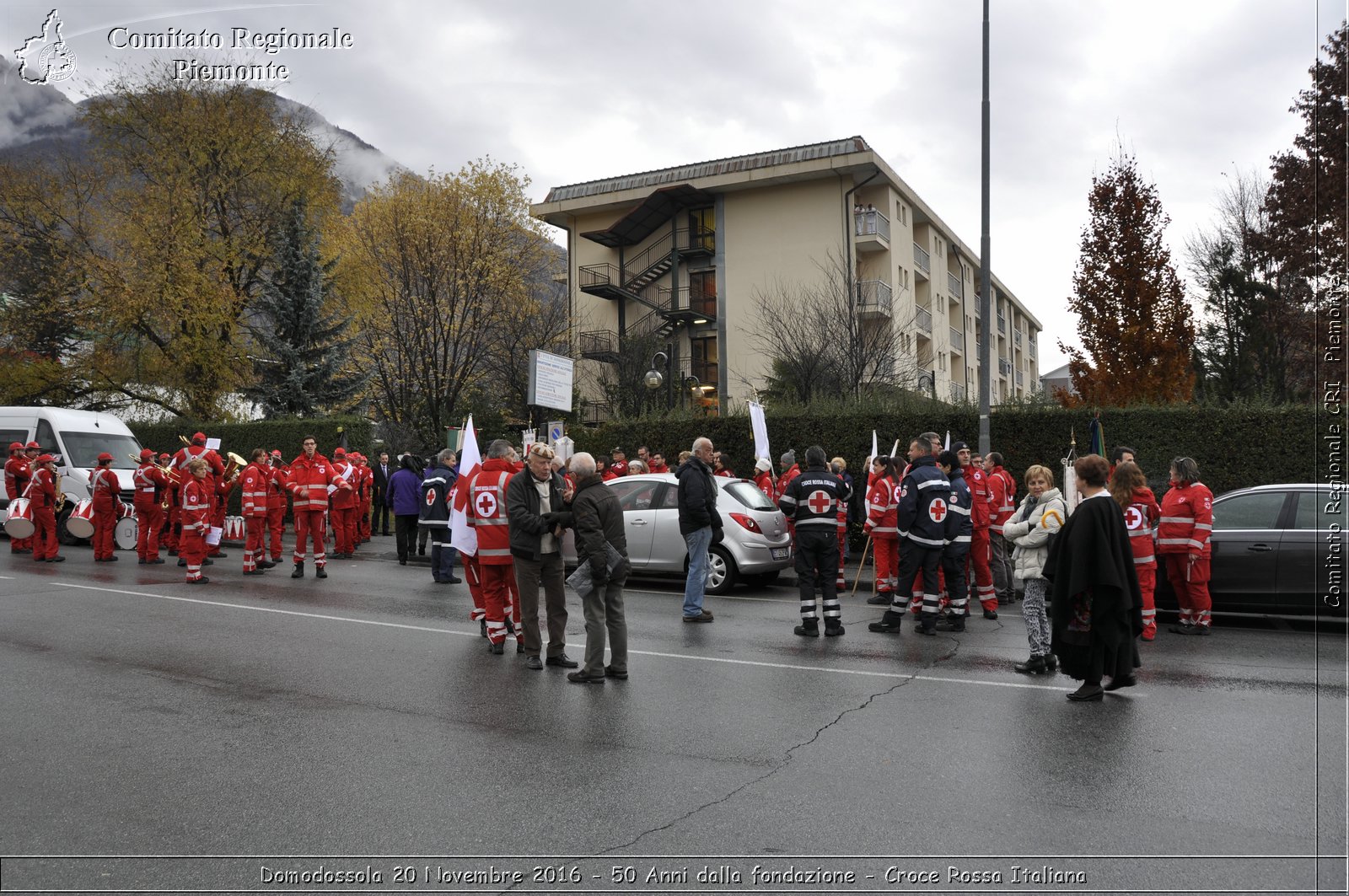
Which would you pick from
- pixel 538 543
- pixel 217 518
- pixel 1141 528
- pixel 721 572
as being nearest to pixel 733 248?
pixel 217 518

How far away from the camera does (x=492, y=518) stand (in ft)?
26.6

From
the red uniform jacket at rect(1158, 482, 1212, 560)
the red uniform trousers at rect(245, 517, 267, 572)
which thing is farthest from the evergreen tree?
the red uniform jacket at rect(1158, 482, 1212, 560)

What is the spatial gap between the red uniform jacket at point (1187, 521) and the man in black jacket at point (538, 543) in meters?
6.21

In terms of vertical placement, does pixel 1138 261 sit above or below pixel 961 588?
above

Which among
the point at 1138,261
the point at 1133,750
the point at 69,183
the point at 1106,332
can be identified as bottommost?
the point at 1133,750

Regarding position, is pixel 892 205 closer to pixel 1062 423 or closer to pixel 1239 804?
pixel 1062 423

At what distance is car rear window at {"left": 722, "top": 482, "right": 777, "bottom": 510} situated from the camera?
12.7 metres

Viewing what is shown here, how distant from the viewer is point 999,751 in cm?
546

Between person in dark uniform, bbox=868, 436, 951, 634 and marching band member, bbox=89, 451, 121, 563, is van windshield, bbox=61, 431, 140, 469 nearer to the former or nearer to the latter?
marching band member, bbox=89, 451, 121, 563

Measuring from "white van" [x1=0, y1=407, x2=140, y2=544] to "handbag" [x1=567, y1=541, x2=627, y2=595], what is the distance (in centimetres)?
1597

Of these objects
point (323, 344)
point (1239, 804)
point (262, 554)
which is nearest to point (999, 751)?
point (1239, 804)

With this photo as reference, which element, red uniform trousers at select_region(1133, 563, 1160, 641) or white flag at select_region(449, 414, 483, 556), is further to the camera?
red uniform trousers at select_region(1133, 563, 1160, 641)

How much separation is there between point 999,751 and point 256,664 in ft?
19.3

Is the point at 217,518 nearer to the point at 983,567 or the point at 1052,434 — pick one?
the point at 983,567
